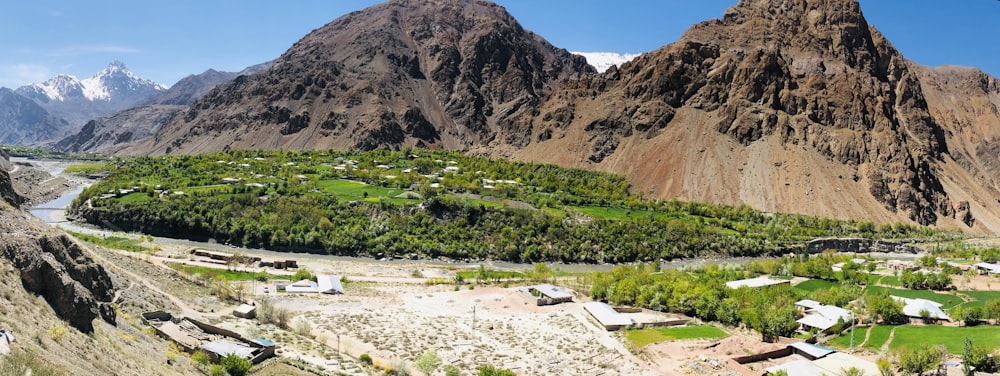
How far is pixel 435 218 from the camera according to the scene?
83062mm

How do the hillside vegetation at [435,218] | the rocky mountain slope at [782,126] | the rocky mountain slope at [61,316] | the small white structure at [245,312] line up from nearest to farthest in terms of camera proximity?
the rocky mountain slope at [61,316]
the small white structure at [245,312]
the hillside vegetation at [435,218]
the rocky mountain slope at [782,126]

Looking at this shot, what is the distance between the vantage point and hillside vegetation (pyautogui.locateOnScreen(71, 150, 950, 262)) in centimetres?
7556

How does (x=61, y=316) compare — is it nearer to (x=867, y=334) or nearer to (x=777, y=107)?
(x=867, y=334)

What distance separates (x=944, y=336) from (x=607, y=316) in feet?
64.2

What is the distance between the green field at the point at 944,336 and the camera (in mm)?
34000

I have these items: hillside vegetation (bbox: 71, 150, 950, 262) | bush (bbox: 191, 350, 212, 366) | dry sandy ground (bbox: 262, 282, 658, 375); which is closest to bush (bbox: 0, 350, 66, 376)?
bush (bbox: 191, 350, 212, 366)

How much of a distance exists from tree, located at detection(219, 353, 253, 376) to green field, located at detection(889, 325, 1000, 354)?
109 feet

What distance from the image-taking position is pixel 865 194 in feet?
382

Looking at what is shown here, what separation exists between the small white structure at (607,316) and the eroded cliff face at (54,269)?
2885cm

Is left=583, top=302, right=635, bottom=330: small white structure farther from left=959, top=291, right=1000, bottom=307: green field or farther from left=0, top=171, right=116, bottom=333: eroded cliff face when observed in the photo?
left=0, top=171, right=116, bottom=333: eroded cliff face

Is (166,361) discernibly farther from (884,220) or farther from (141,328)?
(884,220)

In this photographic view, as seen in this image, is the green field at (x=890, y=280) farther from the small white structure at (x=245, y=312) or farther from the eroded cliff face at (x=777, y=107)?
the eroded cliff face at (x=777, y=107)

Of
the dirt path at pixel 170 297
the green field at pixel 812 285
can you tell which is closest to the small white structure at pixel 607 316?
the green field at pixel 812 285

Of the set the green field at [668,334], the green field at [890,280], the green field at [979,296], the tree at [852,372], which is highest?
the green field at [979,296]
